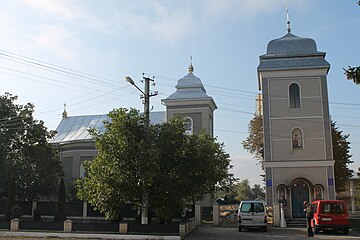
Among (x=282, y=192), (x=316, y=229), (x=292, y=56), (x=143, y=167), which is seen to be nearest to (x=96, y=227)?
(x=143, y=167)

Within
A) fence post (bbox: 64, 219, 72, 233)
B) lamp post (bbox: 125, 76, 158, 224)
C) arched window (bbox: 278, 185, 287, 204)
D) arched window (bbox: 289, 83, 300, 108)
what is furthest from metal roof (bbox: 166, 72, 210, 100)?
fence post (bbox: 64, 219, 72, 233)

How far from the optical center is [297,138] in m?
32.2

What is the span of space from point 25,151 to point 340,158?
26.6 m

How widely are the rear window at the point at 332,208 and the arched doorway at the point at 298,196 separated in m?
8.40

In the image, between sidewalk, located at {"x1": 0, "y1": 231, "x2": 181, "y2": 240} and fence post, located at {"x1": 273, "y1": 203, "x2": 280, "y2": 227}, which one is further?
fence post, located at {"x1": 273, "y1": 203, "x2": 280, "y2": 227}

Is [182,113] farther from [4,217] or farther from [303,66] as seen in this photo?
[4,217]

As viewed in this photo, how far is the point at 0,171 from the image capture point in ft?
112

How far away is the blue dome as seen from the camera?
33.4 metres

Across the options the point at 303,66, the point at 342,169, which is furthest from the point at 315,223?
the point at 342,169

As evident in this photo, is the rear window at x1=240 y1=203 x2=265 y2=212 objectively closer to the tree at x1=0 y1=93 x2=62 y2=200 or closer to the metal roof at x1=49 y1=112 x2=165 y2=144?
the tree at x1=0 y1=93 x2=62 y2=200

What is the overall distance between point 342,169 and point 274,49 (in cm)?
1245

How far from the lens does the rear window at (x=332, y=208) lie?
22.6 m

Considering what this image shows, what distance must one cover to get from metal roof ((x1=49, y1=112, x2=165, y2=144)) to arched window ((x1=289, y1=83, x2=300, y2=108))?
18.8 metres

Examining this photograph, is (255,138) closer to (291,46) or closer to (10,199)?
(291,46)
